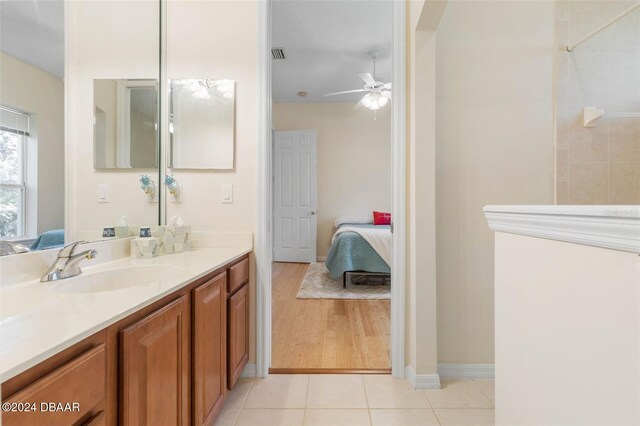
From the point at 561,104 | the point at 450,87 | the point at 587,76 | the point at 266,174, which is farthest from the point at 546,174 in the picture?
the point at 266,174

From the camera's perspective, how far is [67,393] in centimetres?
54

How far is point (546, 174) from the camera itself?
174 centimetres

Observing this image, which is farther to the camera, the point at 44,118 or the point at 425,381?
the point at 425,381

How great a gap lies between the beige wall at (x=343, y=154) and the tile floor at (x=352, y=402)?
3668 mm

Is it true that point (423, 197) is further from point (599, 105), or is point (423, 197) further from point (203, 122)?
point (203, 122)

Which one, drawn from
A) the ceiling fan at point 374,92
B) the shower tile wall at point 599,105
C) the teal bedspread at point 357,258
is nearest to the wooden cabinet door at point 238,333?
the teal bedspread at point 357,258

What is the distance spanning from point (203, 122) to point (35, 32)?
0.84 metres

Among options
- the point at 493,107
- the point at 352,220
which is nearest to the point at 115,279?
the point at 493,107

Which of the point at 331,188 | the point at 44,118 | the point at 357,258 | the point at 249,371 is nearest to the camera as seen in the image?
the point at 44,118

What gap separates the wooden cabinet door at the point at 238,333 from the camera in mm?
1405

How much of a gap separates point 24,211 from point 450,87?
2139 mm

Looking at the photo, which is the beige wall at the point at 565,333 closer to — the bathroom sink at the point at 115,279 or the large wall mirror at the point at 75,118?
the bathroom sink at the point at 115,279

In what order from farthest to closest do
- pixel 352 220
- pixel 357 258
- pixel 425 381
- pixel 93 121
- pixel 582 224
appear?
pixel 352 220 < pixel 357 258 < pixel 425 381 < pixel 93 121 < pixel 582 224

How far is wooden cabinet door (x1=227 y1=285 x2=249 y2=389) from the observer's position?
141cm
